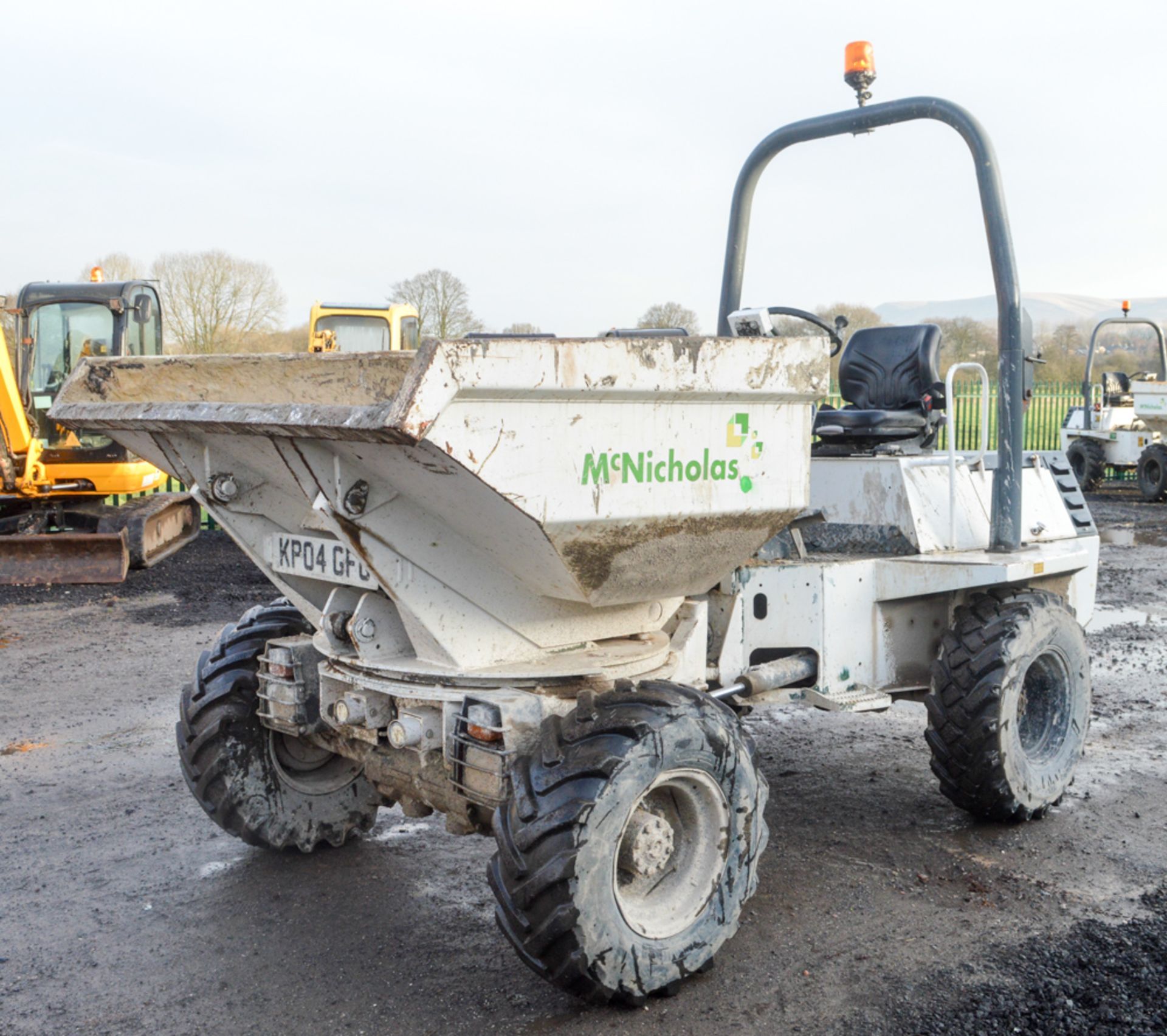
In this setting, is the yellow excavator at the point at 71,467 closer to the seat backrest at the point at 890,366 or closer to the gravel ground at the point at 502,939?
the gravel ground at the point at 502,939

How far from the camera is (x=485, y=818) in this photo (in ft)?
10.9

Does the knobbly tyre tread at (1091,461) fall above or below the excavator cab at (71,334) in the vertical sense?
below

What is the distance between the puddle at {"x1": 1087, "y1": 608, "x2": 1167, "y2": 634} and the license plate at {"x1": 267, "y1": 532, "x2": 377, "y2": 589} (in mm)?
6064

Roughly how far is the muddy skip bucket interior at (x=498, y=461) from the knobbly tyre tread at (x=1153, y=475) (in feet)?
49.2

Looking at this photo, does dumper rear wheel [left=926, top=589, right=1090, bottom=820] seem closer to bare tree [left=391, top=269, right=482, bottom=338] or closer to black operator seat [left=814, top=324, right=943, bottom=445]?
black operator seat [left=814, top=324, right=943, bottom=445]

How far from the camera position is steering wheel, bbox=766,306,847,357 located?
4594 mm

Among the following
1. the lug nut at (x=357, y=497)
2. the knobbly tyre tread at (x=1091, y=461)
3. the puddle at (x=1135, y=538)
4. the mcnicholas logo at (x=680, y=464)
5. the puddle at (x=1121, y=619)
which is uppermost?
the mcnicholas logo at (x=680, y=464)

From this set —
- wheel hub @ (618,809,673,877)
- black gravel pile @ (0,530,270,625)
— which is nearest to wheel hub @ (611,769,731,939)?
wheel hub @ (618,809,673,877)

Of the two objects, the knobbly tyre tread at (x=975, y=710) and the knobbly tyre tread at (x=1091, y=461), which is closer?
the knobbly tyre tread at (x=975, y=710)

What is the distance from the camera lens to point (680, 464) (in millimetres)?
3148

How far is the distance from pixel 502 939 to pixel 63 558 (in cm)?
731

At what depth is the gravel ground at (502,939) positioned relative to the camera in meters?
3.09

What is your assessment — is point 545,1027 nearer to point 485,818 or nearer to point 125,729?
point 485,818

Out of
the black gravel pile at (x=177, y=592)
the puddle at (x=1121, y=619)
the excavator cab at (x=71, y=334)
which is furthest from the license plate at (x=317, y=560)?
the excavator cab at (x=71, y=334)
